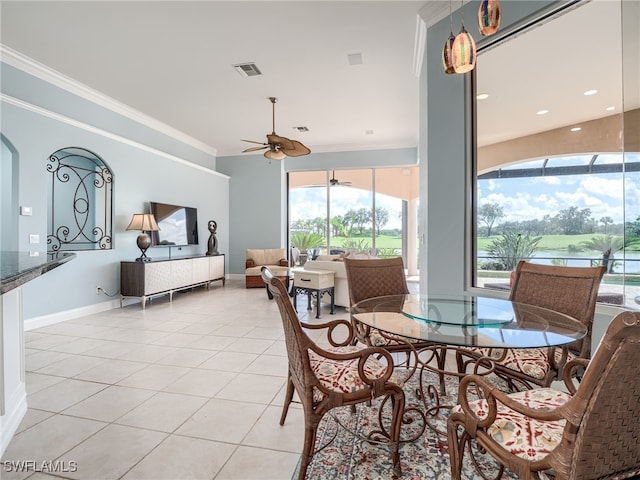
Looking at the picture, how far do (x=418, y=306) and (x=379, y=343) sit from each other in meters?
0.38

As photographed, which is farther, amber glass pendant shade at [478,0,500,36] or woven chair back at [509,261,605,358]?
woven chair back at [509,261,605,358]

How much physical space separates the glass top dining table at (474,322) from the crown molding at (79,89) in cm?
474

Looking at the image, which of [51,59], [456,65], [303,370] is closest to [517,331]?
[303,370]

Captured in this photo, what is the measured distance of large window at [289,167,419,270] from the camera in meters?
7.92

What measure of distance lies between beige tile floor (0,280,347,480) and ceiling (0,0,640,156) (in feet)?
9.33

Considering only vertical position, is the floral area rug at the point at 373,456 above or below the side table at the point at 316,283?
below

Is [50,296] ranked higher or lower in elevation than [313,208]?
lower

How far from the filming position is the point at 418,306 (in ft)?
6.79

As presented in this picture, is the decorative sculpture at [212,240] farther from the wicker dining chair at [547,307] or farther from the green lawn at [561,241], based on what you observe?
the green lawn at [561,241]

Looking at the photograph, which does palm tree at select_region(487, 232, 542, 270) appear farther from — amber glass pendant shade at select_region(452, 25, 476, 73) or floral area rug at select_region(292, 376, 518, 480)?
amber glass pendant shade at select_region(452, 25, 476, 73)

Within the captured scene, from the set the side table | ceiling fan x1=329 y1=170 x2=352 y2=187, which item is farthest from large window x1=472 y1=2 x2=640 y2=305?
ceiling fan x1=329 y1=170 x2=352 y2=187

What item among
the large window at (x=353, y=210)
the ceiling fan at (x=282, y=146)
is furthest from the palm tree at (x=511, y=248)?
the large window at (x=353, y=210)

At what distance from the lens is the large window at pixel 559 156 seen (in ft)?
6.95

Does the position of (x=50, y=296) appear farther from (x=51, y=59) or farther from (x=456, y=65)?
(x=456, y=65)
